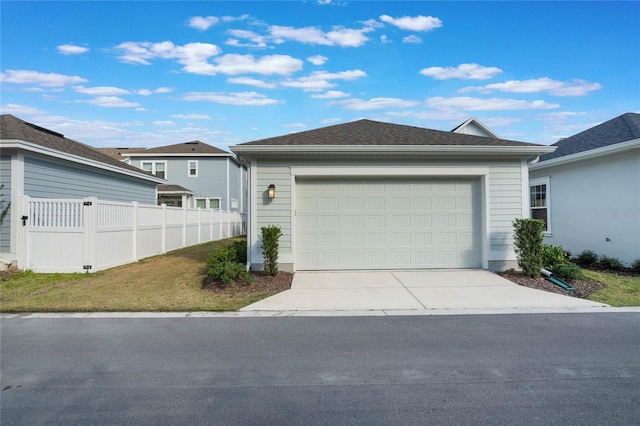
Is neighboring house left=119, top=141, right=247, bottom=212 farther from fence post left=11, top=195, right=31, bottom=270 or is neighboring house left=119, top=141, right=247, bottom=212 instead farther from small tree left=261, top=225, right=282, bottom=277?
small tree left=261, top=225, right=282, bottom=277

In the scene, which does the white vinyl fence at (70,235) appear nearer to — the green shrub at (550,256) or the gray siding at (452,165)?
the gray siding at (452,165)

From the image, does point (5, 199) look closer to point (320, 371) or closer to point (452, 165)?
point (320, 371)

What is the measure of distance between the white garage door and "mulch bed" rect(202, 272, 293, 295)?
1.24 metres

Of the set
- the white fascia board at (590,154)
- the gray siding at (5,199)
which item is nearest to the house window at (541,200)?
the white fascia board at (590,154)

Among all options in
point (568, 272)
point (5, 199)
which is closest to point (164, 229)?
point (5, 199)

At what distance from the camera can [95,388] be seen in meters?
3.28

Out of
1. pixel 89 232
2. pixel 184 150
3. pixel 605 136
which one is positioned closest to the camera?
pixel 89 232

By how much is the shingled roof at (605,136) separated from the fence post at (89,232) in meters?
13.8

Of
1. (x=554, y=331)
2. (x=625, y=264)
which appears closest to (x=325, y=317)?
(x=554, y=331)

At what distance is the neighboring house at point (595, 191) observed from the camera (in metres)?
9.60

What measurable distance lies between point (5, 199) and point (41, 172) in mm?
1246

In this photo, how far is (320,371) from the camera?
365cm

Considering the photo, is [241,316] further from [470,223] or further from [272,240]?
[470,223]

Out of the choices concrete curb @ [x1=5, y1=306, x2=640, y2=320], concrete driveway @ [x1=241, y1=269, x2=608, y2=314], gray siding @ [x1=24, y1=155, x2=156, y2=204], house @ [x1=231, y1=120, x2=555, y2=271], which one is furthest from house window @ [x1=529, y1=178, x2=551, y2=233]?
gray siding @ [x1=24, y1=155, x2=156, y2=204]
